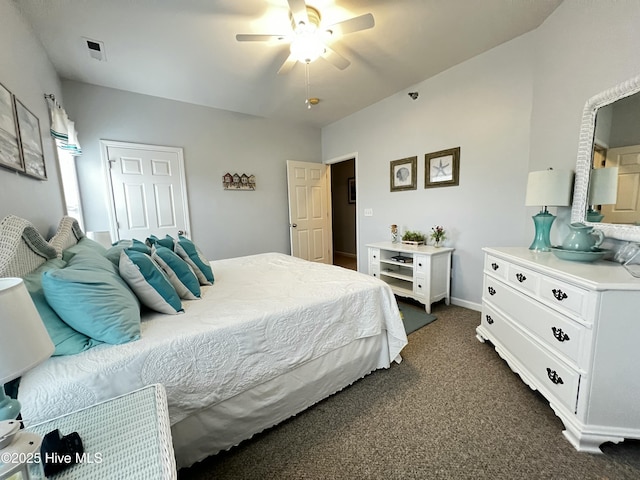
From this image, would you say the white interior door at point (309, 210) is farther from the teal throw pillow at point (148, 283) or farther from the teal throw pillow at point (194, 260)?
the teal throw pillow at point (148, 283)

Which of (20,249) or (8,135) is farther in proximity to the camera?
(8,135)

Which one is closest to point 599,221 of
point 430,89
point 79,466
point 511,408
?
point 511,408

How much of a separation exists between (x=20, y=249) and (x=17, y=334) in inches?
35.5

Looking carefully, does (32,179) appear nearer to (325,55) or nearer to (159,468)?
(159,468)

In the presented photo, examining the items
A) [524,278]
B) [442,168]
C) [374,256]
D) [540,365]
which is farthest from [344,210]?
[540,365]

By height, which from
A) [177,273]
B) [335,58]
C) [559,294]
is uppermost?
[335,58]

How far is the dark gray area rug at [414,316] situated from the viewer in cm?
255

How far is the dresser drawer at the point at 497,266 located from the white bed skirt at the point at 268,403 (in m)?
1.02

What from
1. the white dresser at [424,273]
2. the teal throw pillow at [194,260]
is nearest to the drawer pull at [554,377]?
the white dresser at [424,273]

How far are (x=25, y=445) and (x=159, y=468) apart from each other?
28 cm

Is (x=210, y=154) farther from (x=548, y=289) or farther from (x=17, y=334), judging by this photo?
(x=548, y=289)

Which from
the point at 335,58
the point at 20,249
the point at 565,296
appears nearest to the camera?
the point at 20,249

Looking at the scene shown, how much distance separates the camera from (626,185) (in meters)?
1.48

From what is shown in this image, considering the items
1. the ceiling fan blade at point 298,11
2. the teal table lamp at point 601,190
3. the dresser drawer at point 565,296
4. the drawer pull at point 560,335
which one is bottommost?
the drawer pull at point 560,335
